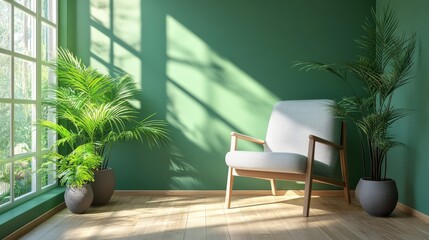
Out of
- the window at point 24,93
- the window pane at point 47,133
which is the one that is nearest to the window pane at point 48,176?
the window at point 24,93

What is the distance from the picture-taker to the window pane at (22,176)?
3.13 m

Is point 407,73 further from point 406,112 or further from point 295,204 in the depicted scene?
point 295,204

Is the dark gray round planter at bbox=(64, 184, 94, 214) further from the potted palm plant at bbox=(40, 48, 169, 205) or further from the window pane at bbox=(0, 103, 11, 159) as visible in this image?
the window pane at bbox=(0, 103, 11, 159)

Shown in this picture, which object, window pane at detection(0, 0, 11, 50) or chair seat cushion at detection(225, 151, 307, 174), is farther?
chair seat cushion at detection(225, 151, 307, 174)

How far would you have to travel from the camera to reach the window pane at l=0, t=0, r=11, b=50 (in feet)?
9.48

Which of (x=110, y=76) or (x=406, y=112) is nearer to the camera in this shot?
(x=406, y=112)

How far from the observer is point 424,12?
11.1 ft

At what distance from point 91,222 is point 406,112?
2.51 metres

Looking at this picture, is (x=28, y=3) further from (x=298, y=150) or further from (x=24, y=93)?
(x=298, y=150)

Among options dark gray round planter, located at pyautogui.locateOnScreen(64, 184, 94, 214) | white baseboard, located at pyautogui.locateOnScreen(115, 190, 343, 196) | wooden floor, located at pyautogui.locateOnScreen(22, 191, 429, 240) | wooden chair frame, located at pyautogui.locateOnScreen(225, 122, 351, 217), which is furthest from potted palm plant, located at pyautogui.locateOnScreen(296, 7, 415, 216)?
dark gray round planter, located at pyautogui.locateOnScreen(64, 184, 94, 214)

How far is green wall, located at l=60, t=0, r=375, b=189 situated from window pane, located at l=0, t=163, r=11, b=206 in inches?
50.0

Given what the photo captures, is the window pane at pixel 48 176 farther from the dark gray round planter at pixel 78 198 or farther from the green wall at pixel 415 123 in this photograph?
the green wall at pixel 415 123

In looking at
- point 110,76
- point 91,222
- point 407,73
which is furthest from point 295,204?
point 110,76

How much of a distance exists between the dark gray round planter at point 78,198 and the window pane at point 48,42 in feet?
3.64
